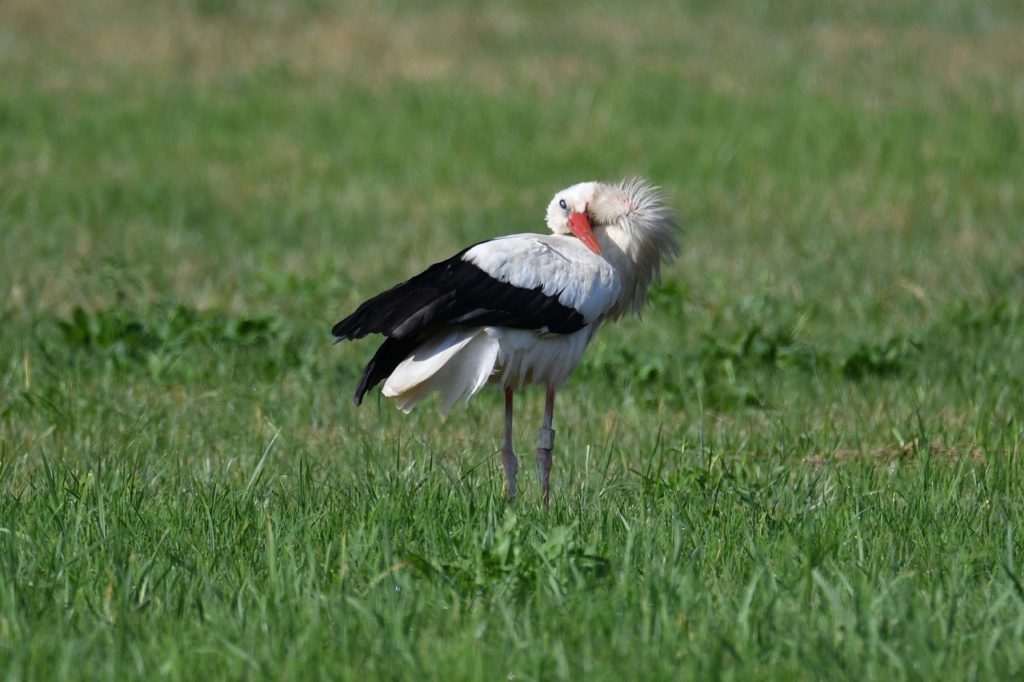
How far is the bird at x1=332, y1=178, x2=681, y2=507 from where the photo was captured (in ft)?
17.9

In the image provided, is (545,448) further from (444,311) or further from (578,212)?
(578,212)

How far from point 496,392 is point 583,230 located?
5.84 ft

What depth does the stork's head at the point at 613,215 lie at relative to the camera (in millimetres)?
5953

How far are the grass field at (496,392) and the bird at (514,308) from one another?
31cm

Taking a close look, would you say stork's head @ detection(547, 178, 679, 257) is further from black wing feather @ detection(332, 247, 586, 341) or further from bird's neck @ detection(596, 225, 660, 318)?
black wing feather @ detection(332, 247, 586, 341)

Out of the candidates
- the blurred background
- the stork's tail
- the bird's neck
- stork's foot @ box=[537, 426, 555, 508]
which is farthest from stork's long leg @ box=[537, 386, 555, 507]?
the blurred background

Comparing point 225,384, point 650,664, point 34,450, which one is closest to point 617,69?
point 225,384

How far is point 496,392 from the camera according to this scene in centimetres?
754

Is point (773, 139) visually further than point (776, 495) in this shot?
Yes

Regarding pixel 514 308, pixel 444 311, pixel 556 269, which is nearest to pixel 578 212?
pixel 556 269

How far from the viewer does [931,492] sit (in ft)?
17.4

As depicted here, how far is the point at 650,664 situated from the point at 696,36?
46.6 ft

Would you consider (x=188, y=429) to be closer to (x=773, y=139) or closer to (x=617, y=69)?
(x=773, y=139)

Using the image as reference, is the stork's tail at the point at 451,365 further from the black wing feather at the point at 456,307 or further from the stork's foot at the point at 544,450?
the stork's foot at the point at 544,450
